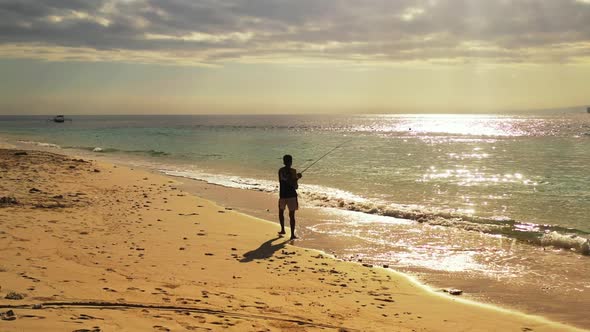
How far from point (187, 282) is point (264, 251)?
2709mm

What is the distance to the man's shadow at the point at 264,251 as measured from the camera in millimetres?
8626

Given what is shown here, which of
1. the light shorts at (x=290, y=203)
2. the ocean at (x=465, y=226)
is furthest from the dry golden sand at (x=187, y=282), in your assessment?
the ocean at (x=465, y=226)

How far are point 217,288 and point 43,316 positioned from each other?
8.03 feet

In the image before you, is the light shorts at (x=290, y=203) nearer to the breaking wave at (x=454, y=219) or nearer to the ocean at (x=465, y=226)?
the ocean at (x=465, y=226)

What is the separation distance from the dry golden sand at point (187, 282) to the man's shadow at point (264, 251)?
21 mm

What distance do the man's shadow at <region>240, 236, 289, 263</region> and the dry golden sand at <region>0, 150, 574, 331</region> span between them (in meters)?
0.02

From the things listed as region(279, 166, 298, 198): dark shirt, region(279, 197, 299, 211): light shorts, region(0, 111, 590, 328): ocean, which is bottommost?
region(0, 111, 590, 328): ocean

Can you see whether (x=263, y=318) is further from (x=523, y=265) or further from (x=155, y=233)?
(x=523, y=265)

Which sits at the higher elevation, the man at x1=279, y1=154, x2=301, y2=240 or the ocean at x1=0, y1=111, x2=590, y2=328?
the man at x1=279, y1=154, x2=301, y2=240

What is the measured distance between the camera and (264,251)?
9219mm

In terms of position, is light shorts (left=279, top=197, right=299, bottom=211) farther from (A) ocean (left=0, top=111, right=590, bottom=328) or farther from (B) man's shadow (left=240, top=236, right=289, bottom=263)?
(B) man's shadow (left=240, top=236, right=289, bottom=263)

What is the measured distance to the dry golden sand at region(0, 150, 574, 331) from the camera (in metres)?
5.05

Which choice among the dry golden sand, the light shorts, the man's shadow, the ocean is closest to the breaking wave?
the ocean

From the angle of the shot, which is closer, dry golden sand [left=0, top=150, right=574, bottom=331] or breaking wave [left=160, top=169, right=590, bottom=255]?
dry golden sand [left=0, top=150, right=574, bottom=331]
